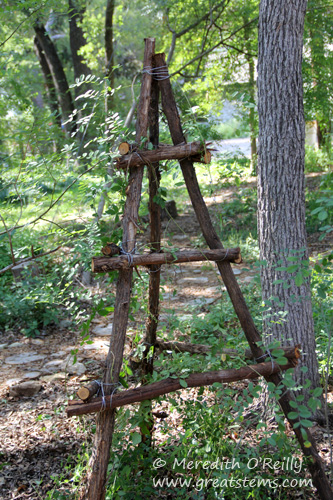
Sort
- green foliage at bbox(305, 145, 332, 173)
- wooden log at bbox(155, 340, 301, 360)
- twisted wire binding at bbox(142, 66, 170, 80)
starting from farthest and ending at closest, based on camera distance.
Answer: green foliage at bbox(305, 145, 332, 173), twisted wire binding at bbox(142, 66, 170, 80), wooden log at bbox(155, 340, 301, 360)

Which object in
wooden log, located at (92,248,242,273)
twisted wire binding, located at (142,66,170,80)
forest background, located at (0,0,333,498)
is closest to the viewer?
wooden log, located at (92,248,242,273)

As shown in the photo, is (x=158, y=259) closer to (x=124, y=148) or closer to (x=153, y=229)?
(x=153, y=229)

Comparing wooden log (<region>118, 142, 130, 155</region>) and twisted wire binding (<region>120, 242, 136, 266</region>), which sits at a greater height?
wooden log (<region>118, 142, 130, 155</region>)

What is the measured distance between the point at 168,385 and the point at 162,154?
1287 millimetres

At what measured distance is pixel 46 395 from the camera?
12.1 ft

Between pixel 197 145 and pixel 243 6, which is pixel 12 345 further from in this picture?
pixel 243 6

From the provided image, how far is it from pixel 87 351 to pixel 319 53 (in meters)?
6.20

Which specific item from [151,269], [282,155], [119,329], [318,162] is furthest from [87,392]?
[318,162]

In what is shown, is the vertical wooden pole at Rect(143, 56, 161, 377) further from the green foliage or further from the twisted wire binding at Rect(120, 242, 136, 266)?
the green foliage

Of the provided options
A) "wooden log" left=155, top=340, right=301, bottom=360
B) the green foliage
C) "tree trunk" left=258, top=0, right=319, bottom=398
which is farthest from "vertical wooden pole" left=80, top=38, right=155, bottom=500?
the green foliage

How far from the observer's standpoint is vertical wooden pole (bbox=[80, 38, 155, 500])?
2.24 m

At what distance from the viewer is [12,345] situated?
4.66m

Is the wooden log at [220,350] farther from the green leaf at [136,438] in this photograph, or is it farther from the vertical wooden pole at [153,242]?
the green leaf at [136,438]

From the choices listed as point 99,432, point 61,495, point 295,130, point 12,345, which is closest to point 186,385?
point 99,432
